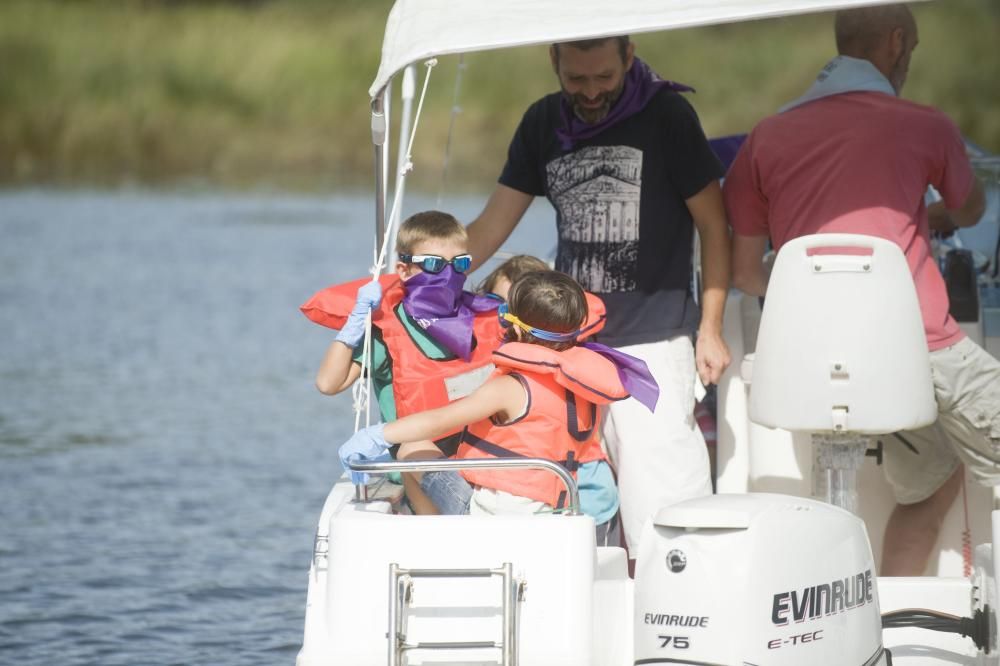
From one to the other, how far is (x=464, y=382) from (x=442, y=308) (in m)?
0.18

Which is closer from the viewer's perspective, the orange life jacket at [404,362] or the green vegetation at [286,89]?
the orange life jacket at [404,362]

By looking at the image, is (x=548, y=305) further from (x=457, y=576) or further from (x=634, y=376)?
(x=457, y=576)

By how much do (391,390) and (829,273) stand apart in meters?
1.08

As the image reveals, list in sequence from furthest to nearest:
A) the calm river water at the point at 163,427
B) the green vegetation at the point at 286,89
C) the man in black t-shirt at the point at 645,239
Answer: the green vegetation at the point at 286,89 → the calm river water at the point at 163,427 → the man in black t-shirt at the point at 645,239

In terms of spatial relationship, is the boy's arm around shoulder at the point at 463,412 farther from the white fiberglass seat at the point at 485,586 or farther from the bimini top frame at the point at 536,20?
the bimini top frame at the point at 536,20

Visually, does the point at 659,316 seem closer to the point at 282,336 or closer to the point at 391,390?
the point at 391,390

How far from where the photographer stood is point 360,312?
11.6ft

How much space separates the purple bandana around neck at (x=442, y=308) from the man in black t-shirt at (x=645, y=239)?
449 mm

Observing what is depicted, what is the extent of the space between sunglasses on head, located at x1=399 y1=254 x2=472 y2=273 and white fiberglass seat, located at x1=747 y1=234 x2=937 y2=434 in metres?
0.73

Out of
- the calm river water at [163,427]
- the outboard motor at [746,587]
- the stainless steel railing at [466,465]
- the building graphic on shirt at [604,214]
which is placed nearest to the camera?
the outboard motor at [746,587]

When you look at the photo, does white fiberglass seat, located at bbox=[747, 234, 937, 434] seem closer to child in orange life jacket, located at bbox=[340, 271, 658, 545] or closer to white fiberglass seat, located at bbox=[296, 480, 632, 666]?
child in orange life jacket, located at bbox=[340, 271, 658, 545]

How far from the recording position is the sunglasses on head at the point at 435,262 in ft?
12.1

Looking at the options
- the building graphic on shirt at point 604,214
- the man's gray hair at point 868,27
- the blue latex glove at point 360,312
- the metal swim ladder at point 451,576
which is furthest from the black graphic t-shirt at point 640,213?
the metal swim ladder at point 451,576

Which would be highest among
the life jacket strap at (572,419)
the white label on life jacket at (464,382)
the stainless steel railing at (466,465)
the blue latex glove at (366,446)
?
the white label on life jacket at (464,382)
